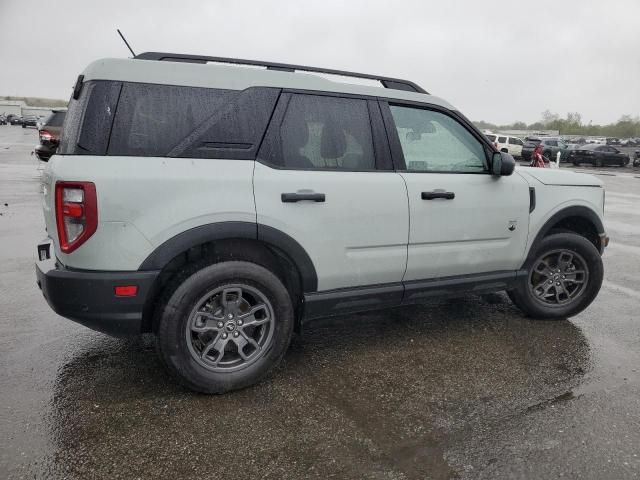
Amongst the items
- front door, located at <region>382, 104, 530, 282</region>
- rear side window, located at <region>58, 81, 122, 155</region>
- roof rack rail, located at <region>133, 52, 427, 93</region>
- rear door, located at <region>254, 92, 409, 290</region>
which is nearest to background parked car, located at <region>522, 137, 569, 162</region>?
front door, located at <region>382, 104, 530, 282</region>

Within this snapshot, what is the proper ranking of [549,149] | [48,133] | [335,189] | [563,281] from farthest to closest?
1. [549,149]
2. [48,133]
3. [563,281]
4. [335,189]

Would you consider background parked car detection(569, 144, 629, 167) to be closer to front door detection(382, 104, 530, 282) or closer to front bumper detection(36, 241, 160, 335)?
front door detection(382, 104, 530, 282)

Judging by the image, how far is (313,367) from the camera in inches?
137

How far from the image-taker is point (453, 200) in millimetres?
3623

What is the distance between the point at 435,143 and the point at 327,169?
1.02m

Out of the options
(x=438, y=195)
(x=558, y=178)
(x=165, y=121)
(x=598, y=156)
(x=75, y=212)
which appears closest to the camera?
(x=75, y=212)

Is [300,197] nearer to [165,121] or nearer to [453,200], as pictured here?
[165,121]

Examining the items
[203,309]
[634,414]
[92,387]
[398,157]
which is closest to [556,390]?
[634,414]

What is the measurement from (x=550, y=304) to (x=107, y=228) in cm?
371

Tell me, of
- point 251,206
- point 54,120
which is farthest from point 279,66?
point 54,120

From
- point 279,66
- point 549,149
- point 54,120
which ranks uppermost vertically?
point 54,120

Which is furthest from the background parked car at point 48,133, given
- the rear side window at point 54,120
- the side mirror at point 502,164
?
the side mirror at point 502,164

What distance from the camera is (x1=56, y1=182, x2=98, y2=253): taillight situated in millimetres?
2604

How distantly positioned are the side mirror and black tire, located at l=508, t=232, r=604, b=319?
805 mm
